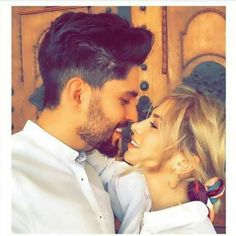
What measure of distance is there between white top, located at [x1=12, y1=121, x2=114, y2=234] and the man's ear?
6.3 inches

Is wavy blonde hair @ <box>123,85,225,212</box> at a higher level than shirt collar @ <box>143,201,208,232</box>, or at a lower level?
higher

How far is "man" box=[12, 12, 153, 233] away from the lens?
1752 millimetres

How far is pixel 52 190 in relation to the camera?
5.75 feet

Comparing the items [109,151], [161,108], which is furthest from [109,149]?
[161,108]

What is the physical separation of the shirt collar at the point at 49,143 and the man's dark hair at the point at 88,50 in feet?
0.31

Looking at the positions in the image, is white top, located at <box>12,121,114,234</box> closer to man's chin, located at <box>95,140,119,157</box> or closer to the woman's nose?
man's chin, located at <box>95,140,119,157</box>

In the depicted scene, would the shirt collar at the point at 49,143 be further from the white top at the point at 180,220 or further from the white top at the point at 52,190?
the white top at the point at 180,220

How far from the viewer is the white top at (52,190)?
5.71ft

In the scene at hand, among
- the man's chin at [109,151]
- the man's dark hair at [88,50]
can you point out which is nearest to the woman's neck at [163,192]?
the man's chin at [109,151]

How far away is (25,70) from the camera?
1.79 metres

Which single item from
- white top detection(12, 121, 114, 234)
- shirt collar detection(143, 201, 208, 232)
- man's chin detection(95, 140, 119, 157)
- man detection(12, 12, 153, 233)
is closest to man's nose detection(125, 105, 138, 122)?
man detection(12, 12, 153, 233)
